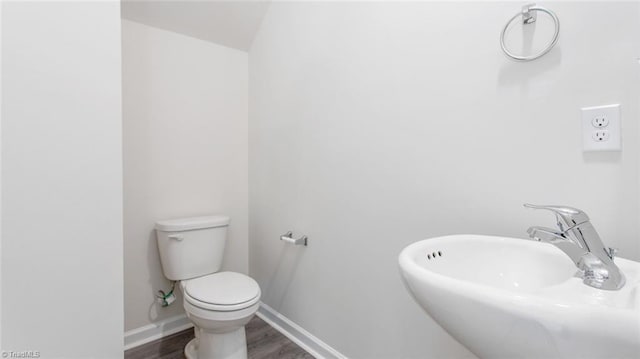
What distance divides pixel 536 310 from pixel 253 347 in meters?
1.66

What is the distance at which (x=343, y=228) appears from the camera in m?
1.48

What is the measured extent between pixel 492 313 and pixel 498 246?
451mm

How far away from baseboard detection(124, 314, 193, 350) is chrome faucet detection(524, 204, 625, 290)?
203cm

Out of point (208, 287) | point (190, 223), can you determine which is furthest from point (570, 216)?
point (190, 223)

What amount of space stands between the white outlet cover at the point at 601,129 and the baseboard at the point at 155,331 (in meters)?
2.21

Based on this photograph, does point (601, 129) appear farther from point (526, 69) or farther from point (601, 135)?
point (526, 69)

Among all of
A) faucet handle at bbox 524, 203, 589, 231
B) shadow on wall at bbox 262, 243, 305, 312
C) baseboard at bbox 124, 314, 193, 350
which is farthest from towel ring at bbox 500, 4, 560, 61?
baseboard at bbox 124, 314, 193, 350

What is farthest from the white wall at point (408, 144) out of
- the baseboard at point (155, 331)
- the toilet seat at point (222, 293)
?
the baseboard at point (155, 331)

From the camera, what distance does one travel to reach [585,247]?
64cm

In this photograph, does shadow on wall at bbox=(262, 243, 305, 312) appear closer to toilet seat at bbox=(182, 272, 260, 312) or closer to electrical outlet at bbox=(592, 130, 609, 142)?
toilet seat at bbox=(182, 272, 260, 312)

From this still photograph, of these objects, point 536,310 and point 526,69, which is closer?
point 536,310

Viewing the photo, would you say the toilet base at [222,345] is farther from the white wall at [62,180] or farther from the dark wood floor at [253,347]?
the white wall at [62,180]

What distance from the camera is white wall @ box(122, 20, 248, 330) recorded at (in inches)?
67.8

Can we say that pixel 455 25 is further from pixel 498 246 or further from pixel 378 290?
pixel 378 290
